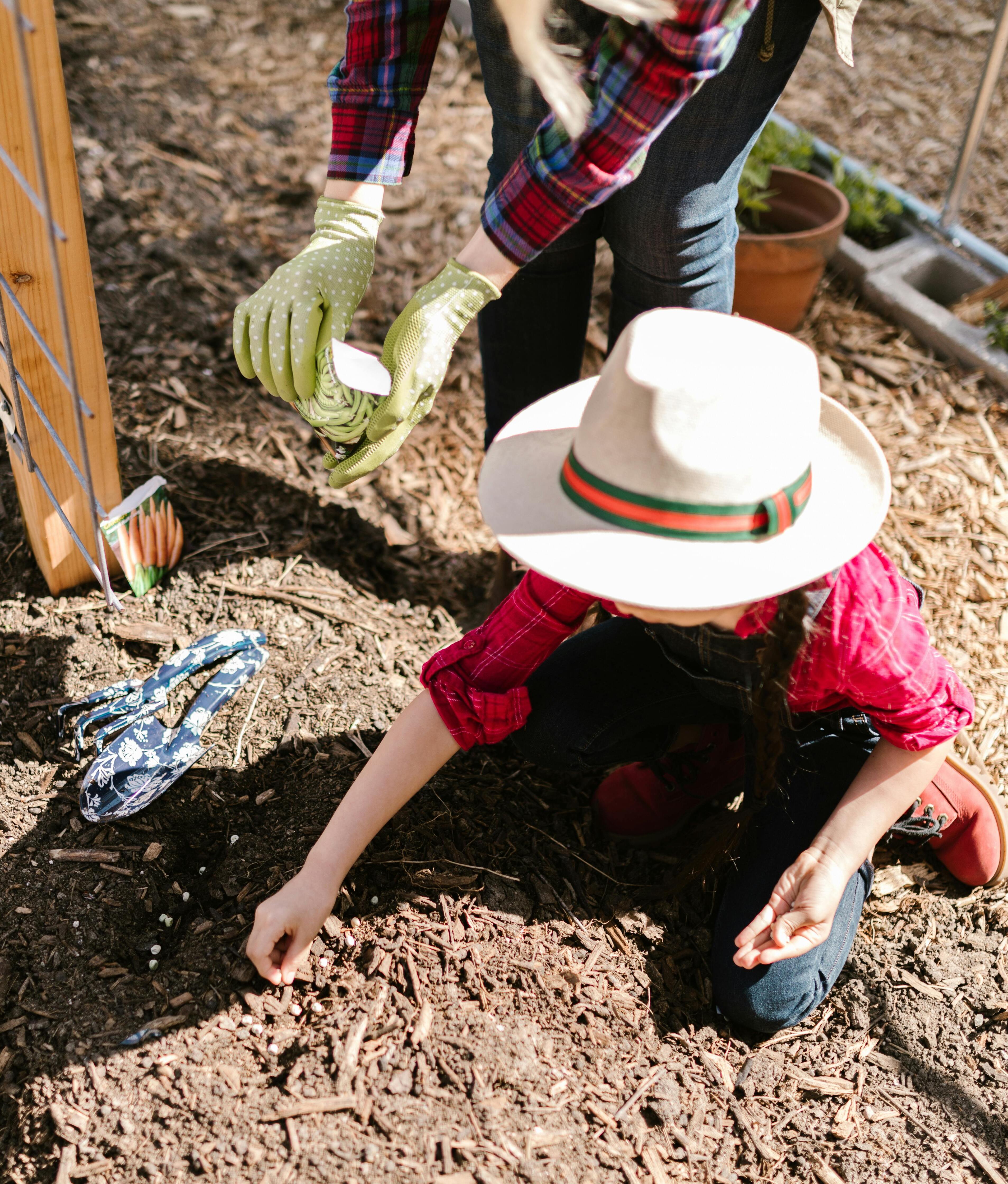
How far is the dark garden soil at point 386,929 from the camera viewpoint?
4.61 ft

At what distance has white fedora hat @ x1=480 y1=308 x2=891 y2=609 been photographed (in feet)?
3.53

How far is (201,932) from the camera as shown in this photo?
159 centimetres

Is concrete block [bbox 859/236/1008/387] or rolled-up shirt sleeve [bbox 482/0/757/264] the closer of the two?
rolled-up shirt sleeve [bbox 482/0/757/264]

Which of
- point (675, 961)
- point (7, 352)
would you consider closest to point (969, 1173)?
point (675, 961)

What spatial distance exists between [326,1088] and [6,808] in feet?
2.37

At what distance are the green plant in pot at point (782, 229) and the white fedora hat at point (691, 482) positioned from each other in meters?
1.63

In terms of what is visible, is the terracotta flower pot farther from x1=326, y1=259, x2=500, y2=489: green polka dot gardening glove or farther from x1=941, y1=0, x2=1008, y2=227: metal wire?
x1=326, y1=259, x2=500, y2=489: green polka dot gardening glove

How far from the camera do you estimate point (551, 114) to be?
1.40 m

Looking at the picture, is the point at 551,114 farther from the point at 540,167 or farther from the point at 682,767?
the point at 682,767

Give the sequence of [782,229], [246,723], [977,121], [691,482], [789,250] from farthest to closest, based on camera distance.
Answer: [782,229] < [977,121] < [789,250] < [246,723] < [691,482]

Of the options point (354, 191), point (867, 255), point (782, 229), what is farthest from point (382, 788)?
point (867, 255)

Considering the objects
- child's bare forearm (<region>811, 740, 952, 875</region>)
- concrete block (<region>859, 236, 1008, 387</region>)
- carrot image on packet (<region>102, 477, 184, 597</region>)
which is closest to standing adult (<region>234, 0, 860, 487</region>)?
carrot image on packet (<region>102, 477, 184, 597</region>)

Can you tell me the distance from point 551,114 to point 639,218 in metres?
0.31

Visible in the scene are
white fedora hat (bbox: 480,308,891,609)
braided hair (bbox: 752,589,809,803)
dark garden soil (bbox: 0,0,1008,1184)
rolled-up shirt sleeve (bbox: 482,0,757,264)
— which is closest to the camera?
white fedora hat (bbox: 480,308,891,609)
